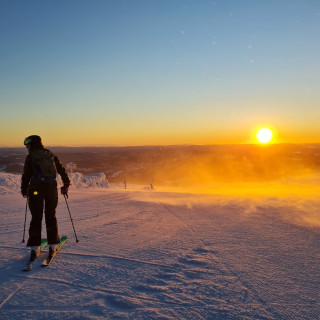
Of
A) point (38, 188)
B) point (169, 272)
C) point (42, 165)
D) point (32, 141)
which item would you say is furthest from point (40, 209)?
point (169, 272)

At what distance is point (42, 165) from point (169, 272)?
2.64 m

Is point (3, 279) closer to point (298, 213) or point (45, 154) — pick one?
point (45, 154)

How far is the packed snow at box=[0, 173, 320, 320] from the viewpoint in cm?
290

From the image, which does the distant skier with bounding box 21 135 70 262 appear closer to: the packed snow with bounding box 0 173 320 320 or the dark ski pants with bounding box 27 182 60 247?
the dark ski pants with bounding box 27 182 60 247

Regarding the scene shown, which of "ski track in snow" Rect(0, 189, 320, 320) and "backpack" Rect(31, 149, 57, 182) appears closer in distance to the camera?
"ski track in snow" Rect(0, 189, 320, 320)

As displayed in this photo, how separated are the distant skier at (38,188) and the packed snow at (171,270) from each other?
0.36 metres

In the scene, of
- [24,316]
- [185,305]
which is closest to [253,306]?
[185,305]

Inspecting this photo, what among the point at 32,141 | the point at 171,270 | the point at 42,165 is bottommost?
the point at 171,270

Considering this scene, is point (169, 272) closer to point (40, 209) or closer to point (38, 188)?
point (40, 209)

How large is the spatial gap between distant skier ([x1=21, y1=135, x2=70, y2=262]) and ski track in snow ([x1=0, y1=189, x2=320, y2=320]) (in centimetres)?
36

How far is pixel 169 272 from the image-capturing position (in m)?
3.73

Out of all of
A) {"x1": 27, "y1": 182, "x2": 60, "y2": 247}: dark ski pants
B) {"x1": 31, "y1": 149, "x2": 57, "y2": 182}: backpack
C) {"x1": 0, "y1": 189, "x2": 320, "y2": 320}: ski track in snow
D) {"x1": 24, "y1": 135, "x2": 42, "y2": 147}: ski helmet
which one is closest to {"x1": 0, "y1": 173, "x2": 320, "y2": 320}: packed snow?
{"x1": 0, "y1": 189, "x2": 320, "y2": 320}: ski track in snow

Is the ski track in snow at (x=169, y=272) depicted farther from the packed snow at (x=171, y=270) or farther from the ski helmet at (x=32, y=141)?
the ski helmet at (x=32, y=141)

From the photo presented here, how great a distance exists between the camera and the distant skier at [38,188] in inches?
170
